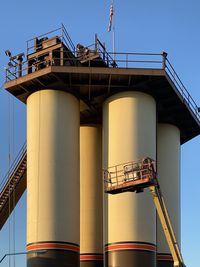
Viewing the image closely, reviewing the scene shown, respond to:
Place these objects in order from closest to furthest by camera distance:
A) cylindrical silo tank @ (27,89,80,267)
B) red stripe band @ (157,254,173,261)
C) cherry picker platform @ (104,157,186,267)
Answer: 1. cherry picker platform @ (104,157,186,267)
2. cylindrical silo tank @ (27,89,80,267)
3. red stripe band @ (157,254,173,261)

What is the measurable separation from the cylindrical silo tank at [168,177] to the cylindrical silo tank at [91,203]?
199 inches

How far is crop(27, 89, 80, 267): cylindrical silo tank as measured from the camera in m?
46.6

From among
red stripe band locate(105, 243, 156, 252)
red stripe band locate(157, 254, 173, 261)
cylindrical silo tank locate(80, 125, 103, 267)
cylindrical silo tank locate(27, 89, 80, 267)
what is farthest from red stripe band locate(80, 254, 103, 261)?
red stripe band locate(105, 243, 156, 252)

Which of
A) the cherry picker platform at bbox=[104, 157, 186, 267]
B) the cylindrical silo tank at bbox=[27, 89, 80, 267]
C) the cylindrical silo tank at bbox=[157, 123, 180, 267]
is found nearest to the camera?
the cherry picker platform at bbox=[104, 157, 186, 267]

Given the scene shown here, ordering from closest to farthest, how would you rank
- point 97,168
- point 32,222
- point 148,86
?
point 32,222, point 148,86, point 97,168

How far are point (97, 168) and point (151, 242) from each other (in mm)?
9889

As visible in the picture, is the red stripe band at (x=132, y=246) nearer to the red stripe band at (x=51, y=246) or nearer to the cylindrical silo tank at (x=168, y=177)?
the red stripe band at (x=51, y=246)

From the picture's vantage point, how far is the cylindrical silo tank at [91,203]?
54.2 m

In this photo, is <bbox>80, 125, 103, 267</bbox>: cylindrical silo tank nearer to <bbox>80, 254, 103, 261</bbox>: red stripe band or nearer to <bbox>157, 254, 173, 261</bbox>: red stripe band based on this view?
<bbox>80, 254, 103, 261</bbox>: red stripe band

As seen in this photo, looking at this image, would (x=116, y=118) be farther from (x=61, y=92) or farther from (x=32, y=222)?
(x=32, y=222)

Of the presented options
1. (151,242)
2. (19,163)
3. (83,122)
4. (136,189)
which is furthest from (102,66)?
(136,189)

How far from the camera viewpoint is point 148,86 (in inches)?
2008

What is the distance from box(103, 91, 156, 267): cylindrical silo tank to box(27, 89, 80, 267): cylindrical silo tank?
8.26ft

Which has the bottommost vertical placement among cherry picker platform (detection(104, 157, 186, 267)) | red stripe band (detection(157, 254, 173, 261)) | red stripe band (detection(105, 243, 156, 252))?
red stripe band (detection(157, 254, 173, 261))
